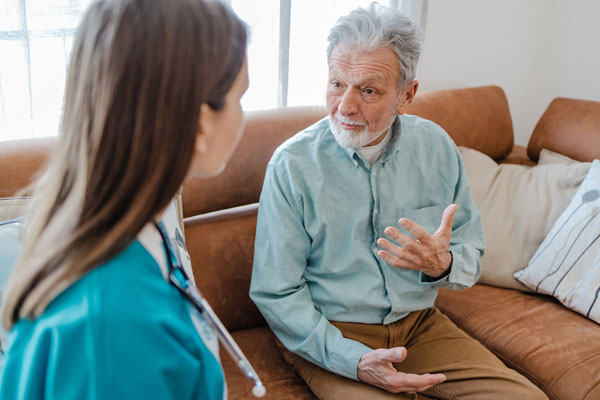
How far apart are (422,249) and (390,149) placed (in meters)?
0.32

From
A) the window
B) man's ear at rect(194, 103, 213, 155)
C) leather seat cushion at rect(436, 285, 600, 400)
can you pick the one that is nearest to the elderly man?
leather seat cushion at rect(436, 285, 600, 400)

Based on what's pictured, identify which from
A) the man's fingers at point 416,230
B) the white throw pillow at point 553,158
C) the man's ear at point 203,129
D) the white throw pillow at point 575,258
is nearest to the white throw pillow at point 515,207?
the white throw pillow at point 575,258

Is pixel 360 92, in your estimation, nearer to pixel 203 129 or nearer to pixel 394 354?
pixel 394 354

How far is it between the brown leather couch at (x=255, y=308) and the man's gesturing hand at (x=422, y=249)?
41 cm

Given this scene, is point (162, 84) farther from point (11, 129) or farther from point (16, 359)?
point (11, 129)

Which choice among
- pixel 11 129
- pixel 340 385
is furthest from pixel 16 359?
pixel 11 129

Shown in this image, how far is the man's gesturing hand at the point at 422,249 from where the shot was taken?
1.35m

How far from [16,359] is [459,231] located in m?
1.23


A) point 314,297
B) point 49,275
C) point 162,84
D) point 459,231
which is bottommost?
point 314,297

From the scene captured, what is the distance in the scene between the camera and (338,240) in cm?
149

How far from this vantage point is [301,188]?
1.47 meters

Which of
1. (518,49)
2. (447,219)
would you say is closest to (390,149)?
(447,219)

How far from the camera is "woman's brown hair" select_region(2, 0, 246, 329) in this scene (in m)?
0.68

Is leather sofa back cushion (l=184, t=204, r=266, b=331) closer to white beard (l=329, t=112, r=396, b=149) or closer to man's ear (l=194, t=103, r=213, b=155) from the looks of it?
white beard (l=329, t=112, r=396, b=149)
